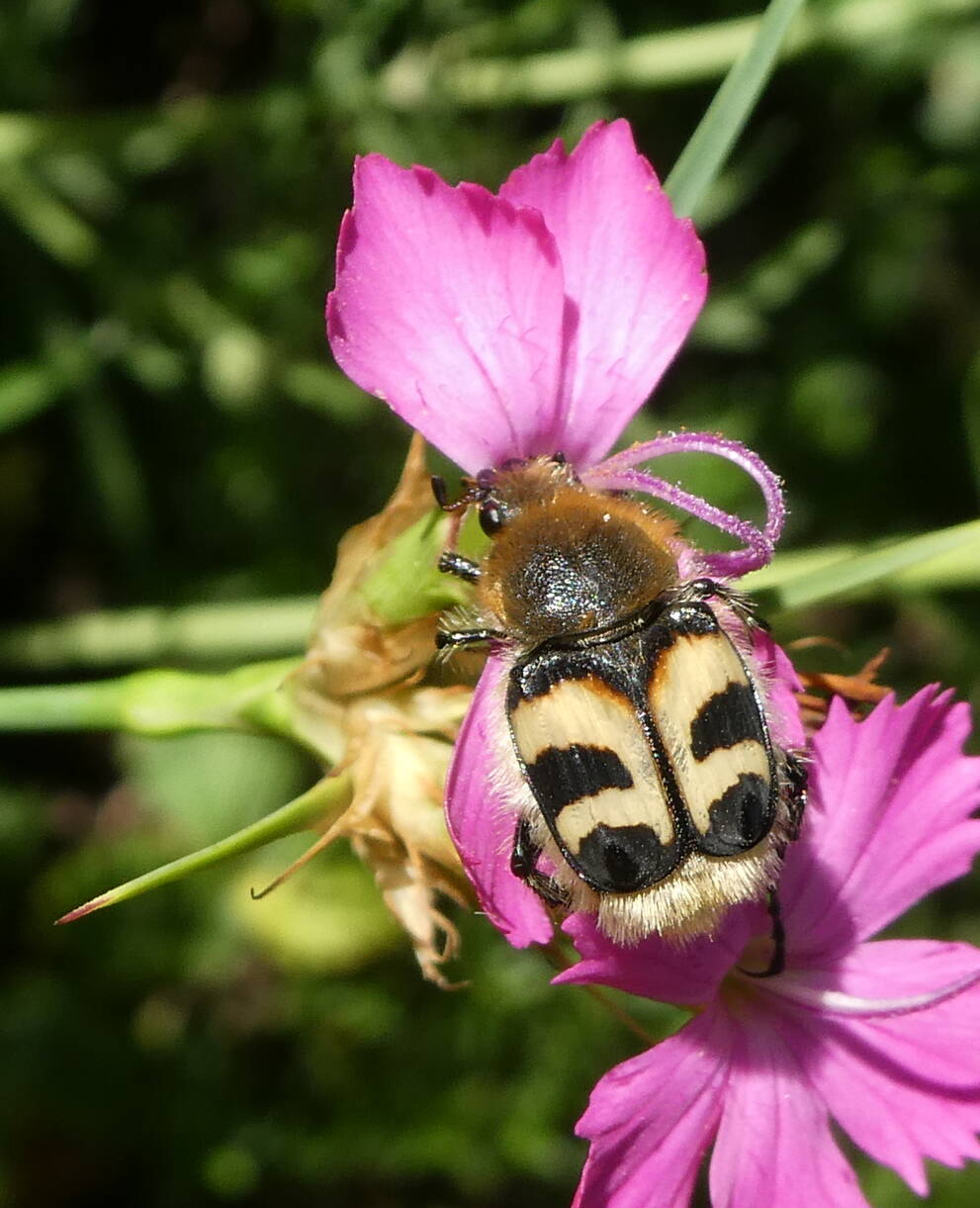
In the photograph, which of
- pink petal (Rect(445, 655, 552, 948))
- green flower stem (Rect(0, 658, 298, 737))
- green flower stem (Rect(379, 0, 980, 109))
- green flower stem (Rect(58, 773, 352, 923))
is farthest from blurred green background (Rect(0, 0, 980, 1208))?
pink petal (Rect(445, 655, 552, 948))

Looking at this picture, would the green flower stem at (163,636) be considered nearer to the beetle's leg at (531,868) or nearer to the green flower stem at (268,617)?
the green flower stem at (268,617)

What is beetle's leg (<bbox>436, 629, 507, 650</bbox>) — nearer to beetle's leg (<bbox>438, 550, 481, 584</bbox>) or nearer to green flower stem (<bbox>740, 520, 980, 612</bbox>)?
beetle's leg (<bbox>438, 550, 481, 584</bbox>)

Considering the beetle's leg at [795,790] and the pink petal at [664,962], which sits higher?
the beetle's leg at [795,790]

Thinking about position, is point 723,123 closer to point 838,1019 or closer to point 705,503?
point 705,503

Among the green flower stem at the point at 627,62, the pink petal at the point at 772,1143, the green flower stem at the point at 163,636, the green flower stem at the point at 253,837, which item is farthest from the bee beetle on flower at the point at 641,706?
the green flower stem at the point at 627,62

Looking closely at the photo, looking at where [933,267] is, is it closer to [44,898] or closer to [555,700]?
[44,898]

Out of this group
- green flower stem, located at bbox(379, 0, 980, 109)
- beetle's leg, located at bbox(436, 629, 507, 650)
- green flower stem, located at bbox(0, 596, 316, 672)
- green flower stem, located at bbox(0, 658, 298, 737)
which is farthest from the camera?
green flower stem, located at bbox(379, 0, 980, 109)

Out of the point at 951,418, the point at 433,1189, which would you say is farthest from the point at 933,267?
the point at 433,1189
